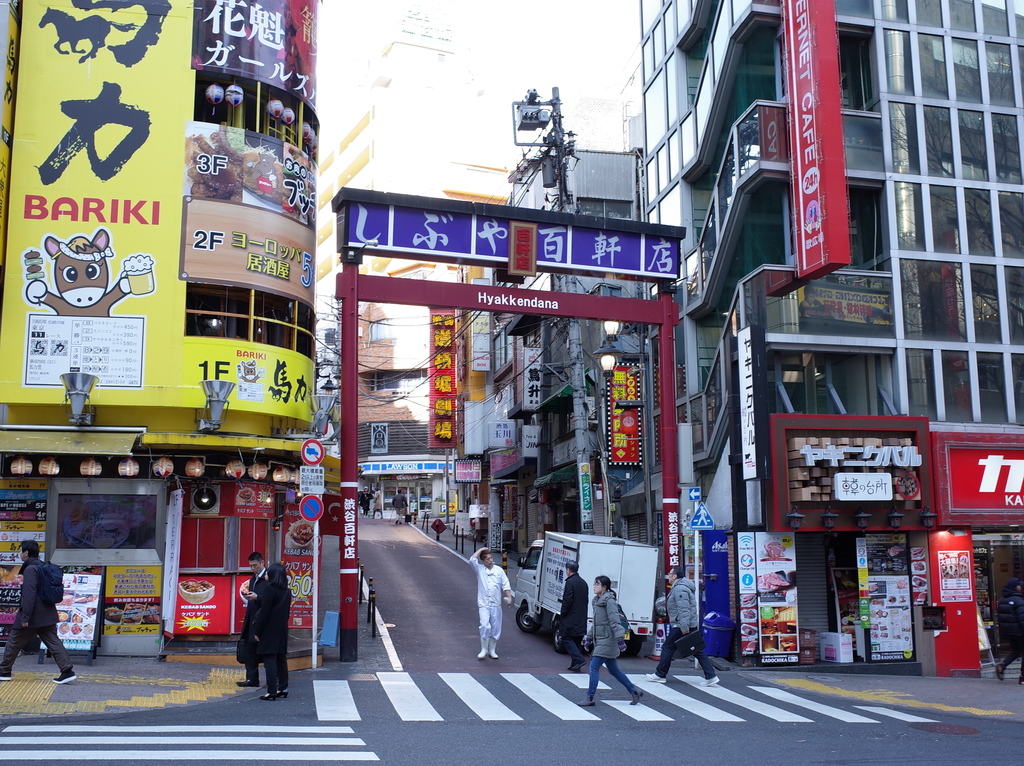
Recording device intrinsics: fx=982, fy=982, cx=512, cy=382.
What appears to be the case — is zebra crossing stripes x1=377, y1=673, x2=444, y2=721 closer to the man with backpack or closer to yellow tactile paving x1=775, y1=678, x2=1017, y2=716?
the man with backpack

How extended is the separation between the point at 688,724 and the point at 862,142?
49.5 feet

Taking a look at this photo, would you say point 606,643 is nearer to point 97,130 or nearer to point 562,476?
point 97,130

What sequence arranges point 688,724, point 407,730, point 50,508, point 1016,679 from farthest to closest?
point 1016,679 < point 50,508 < point 688,724 < point 407,730

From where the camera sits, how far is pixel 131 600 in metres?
16.8

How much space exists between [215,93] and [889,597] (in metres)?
16.3

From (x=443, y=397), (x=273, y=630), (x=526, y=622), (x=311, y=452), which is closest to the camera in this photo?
(x=273, y=630)

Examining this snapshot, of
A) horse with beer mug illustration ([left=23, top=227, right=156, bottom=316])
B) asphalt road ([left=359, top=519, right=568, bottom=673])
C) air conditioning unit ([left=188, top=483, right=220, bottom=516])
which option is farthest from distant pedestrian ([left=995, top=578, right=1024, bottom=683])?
horse with beer mug illustration ([left=23, top=227, right=156, bottom=316])

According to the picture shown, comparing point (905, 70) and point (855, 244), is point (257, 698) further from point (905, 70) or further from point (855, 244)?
point (905, 70)

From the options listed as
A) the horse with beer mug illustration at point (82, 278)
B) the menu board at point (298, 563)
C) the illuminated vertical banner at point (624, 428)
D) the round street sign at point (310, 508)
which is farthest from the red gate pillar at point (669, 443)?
the horse with beer mug illustration at point (82, 278)

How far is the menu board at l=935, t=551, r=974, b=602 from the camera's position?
64.6ft

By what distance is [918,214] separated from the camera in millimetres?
21922

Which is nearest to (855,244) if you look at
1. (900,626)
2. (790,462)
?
(790,462)

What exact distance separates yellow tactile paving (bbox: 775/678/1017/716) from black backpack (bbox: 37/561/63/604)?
37.9 feet

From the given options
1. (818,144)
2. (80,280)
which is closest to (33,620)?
(80,280)
